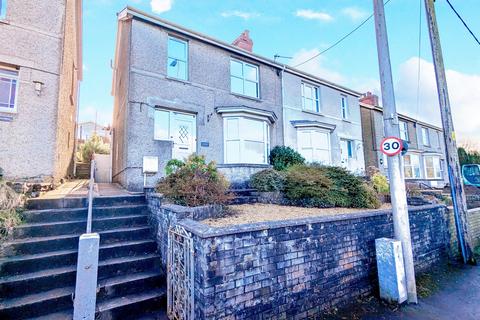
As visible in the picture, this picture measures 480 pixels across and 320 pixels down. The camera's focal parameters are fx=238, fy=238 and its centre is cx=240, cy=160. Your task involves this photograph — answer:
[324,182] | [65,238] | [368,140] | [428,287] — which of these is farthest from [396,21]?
[368,140]

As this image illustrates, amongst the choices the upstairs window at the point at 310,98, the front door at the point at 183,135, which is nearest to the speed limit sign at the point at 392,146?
the front door at the point at 183,135

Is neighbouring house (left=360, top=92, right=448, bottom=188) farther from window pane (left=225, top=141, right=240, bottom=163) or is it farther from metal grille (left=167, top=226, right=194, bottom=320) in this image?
metal grille (left=167, top=226, right=194, bottom=320)

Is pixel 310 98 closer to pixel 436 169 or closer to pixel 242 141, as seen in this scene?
pixel 242 141

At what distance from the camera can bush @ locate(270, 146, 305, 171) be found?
1119 centimetres

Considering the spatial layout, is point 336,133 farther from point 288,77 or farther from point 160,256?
point 160,256

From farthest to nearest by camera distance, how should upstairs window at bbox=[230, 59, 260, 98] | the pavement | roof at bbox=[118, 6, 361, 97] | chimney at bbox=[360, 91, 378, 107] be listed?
chimney at bbox=[360, 91, 378, 107] → upstairs window at bbox=[230, 59, 260, 98] → roof at bbox=[118, 6, 361, 97] → the pavement

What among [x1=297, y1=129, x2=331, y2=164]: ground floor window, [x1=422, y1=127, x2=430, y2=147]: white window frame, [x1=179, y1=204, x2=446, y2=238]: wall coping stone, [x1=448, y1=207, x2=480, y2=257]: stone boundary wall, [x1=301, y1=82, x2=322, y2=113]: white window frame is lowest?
[x1=448, y1=207, x2=480, y2=257]: stone boundary wall

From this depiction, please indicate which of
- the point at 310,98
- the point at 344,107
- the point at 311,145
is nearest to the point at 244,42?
the point at 310,98

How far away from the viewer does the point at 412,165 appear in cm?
2019

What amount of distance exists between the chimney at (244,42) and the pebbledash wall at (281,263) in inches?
410

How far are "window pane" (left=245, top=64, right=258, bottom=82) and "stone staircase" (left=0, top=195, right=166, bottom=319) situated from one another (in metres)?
9.03

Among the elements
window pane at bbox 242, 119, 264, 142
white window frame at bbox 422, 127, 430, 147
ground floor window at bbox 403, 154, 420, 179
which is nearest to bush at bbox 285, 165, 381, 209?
window pane at bbox 242, 119, 264, 142

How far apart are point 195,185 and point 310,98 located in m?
11.3

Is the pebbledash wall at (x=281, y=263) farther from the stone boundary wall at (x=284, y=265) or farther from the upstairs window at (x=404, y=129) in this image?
the upstairs window at (x=404, y=129)
